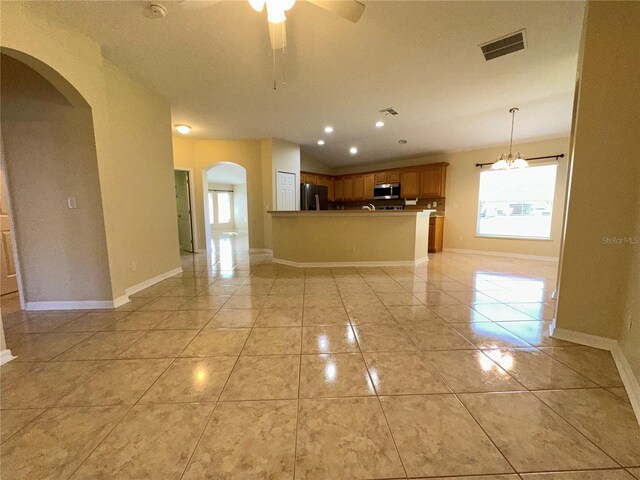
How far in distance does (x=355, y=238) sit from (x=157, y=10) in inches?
151

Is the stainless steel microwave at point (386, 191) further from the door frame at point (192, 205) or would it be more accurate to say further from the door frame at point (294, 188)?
the door frame at point (192, 205)

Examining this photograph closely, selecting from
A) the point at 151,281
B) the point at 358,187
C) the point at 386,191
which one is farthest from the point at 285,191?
the point at 151,281

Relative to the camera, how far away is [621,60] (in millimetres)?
1752

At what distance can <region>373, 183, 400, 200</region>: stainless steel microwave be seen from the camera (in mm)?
7016

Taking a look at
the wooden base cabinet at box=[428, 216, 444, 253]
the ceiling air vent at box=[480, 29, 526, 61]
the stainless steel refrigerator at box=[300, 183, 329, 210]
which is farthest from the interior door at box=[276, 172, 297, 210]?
the ceiling air vent at box=[480, 29, 526, 61]

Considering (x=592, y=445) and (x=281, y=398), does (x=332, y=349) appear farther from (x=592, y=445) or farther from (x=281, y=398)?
(x=592, y=445)

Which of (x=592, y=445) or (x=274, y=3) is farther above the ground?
(x=274, y=3)

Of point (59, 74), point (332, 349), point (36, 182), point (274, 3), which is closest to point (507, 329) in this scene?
point (332, 349)

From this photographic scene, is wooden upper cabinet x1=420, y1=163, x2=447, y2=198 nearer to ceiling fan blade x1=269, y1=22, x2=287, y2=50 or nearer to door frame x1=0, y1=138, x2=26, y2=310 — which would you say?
ceiling fan blade x1=269, y1=22, x2=287, y2=50

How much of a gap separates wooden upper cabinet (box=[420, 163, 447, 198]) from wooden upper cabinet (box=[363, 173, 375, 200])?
1.42 m

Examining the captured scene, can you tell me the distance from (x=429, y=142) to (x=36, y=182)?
664cm

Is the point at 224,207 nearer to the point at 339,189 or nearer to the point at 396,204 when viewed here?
the point at 339,189

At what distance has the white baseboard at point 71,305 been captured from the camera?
2771mm

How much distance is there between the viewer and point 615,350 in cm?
181
